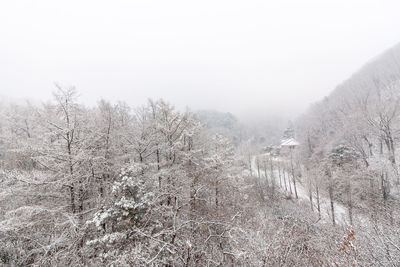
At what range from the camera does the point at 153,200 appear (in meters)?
6.41

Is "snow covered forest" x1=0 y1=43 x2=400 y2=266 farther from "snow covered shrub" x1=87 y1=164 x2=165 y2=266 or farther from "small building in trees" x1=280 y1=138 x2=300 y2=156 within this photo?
"small building in trees" x1=280 y1=138 x2=300 y2=156

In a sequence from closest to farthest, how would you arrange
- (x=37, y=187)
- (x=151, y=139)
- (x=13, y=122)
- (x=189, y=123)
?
1. (x=37, y=187)
2. (x=151, y=139)
3. (x=189, y=123)
4. (x=13, y=122)

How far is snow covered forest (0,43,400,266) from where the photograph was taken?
4348 millimetres

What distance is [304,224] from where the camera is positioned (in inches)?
431

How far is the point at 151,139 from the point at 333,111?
151ft

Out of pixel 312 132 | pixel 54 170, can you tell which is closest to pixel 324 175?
pixel 54 170

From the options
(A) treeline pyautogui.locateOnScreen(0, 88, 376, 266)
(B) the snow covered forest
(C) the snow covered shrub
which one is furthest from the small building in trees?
(C) the snow covered shrub

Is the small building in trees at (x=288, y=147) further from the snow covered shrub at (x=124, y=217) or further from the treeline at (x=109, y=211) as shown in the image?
the snow covered shrub at (x=124, y=217)

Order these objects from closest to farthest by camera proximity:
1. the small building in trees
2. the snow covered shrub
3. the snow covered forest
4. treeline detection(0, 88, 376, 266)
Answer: the snow covered forest, treeline detection(0, 88, 376, 266), the snow covered shrub, the small building in trees

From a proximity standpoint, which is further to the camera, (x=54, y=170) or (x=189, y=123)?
(x=189, y=123)

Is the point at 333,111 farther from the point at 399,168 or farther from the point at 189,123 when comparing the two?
the point at 189,123

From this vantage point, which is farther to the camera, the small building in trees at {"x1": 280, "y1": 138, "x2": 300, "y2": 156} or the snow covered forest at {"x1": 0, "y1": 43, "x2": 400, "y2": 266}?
the small building in trees at {"x1": 280, "y1": 138, "x2": 300, "y2": 156}

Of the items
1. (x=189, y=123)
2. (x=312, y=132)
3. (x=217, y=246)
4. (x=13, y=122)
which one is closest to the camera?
(x=217, y=246)

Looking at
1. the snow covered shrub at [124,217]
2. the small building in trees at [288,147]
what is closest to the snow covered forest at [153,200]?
the snow covered shrub at [124,217]
